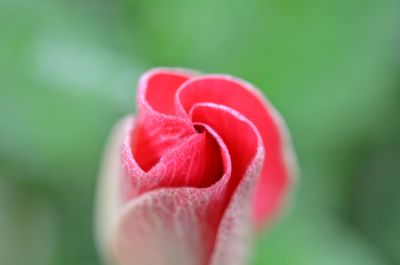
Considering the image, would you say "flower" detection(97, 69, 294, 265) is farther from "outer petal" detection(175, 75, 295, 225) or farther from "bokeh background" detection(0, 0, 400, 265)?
"bokeh background" detection(0, 0, 400, 265)

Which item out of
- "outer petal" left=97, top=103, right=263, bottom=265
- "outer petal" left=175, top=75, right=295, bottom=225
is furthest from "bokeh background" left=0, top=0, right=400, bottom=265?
"outer petal" left=97, top=103, right=263, bottom=265

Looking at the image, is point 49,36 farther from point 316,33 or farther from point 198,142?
point 198,142

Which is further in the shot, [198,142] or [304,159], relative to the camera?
[304,159]

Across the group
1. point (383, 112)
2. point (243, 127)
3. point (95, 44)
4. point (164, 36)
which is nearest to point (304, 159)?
point (383, 112)

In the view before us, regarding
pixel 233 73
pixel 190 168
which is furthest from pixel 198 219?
pixel 233 73

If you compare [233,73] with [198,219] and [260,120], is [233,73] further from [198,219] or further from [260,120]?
[198,219]

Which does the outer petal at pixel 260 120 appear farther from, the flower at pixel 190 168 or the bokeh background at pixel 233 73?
the bokeh background at pixel 233 73
